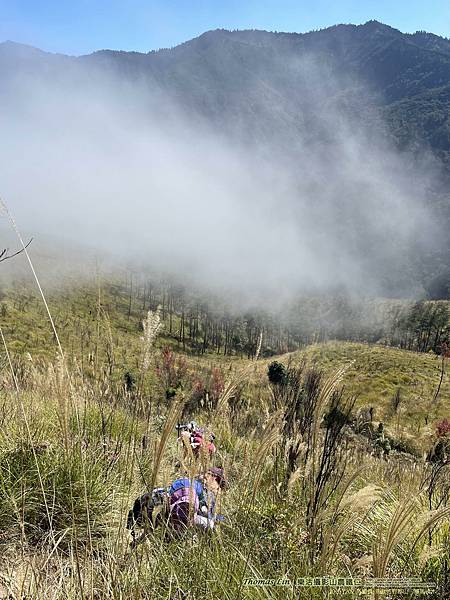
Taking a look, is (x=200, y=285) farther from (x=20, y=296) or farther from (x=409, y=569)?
(x=409, y=569)

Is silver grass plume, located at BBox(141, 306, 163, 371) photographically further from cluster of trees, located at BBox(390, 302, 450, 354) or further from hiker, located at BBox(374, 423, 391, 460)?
cluster of trees, located at BBox(390, 302, 450, 354)

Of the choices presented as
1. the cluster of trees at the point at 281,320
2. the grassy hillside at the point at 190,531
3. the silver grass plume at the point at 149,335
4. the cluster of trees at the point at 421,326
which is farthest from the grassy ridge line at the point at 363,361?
the cluster of trees at the point at 421,326

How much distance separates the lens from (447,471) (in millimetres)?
4684

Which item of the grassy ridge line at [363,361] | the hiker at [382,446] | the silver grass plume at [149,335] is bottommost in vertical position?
the grassy ridge line at [363,361]

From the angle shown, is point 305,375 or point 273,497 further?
point 305,375

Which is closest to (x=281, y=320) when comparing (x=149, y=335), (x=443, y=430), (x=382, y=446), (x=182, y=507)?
(x=382, y=446)

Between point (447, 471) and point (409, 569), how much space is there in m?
2.76

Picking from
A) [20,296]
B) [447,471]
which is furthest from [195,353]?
[447,471]

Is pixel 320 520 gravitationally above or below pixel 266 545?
above

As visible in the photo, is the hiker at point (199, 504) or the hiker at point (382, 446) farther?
the hiker at point (382, 446)

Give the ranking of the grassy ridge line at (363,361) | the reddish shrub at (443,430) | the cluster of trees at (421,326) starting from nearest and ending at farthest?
the reddish shrub at (443,430) → the grassy ridge line at (363,361) → the cluster of trees at (421,326)

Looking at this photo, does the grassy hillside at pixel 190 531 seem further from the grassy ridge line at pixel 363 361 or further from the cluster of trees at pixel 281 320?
the cluster of trees at pixel 281 320

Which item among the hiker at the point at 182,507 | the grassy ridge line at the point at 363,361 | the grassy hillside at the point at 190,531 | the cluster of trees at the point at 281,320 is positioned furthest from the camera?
the cluster of trees at the point at 281,320

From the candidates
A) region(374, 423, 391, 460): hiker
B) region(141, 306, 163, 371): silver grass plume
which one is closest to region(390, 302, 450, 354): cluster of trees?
region(374, 423, 391, 460): hiker
